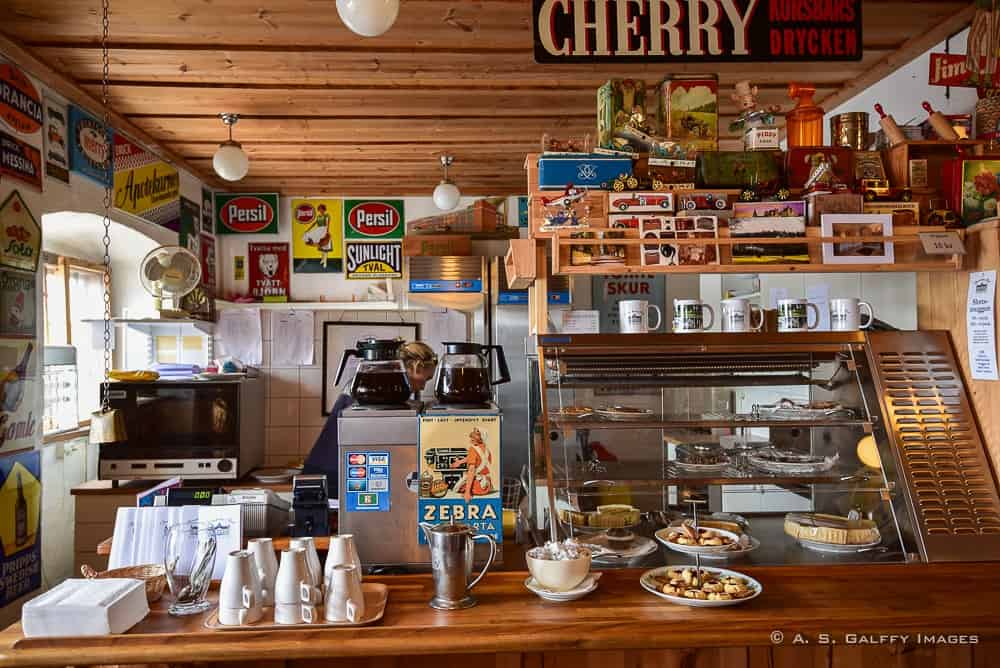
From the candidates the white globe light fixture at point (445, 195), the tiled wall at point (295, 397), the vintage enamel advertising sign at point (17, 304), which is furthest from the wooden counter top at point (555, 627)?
the tiled wall at point (295, 397)

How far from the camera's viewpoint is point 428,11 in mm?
3016

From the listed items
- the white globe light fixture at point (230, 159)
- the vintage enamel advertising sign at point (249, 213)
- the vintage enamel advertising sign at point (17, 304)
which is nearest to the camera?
the vintage enamel advertising sign at point (17, 304)

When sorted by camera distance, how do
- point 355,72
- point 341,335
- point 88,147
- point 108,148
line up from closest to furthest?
point 355,72
point 88,147
point 108,148
point 341,335

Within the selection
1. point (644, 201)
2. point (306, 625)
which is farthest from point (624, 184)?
point (306, 625)

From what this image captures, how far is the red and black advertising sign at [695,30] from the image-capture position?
2.25 metres

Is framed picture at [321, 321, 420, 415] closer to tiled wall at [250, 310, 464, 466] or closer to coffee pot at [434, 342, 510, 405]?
tiled wall at [250, 310, 464, 466]

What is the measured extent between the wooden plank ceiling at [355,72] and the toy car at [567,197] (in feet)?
3.93

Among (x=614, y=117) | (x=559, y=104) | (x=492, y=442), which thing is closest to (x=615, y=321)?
(x=559, y=104)

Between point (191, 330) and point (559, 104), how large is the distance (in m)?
3.54

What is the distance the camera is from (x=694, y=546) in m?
1.97

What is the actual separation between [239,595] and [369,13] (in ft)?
5.87

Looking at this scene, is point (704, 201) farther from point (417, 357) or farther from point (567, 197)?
point (417, 357)

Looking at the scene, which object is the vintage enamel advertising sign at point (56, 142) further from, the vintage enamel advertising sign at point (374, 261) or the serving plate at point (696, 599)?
the serving plate at point (696, 599)

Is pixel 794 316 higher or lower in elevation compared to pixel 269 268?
lower
